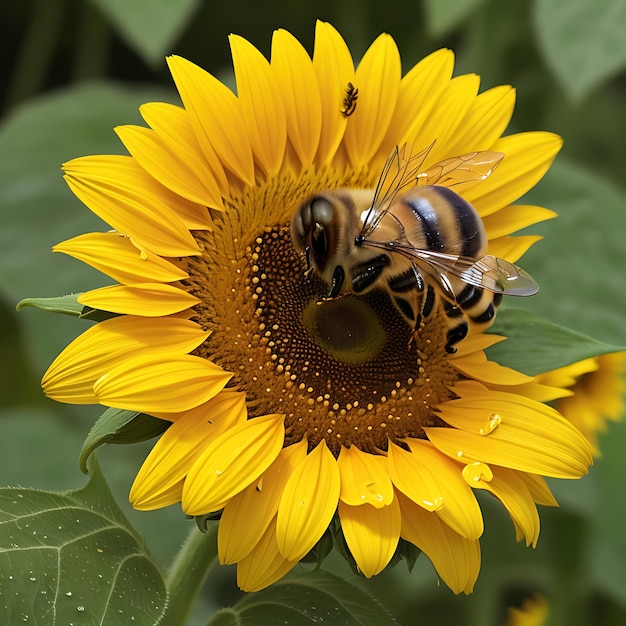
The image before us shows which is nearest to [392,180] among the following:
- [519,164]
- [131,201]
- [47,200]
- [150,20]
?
[519,164]

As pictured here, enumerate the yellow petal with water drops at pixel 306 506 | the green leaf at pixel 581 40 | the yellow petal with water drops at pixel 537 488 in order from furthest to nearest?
the green leaf at pixel 581 40, the yellow petal with water drops at pixel 537 488, the yellow petal with water drops at pixel 306 506

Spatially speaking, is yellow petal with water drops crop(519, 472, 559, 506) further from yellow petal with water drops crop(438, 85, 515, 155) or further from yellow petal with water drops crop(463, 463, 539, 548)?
yellow petal with water drops crop(438, 85, 515, 155)

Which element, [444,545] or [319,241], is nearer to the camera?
[444,545]

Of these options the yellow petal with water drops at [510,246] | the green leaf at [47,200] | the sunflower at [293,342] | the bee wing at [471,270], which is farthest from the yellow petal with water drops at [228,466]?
the green leaf at [47,200]

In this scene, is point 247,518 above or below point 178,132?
below

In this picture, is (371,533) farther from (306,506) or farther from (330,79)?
(330,79)

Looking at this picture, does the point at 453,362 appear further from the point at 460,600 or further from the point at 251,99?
the point at 460,600

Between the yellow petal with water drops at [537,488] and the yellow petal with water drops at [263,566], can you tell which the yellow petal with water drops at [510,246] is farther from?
the yellow petal with water drops at [263,566]
